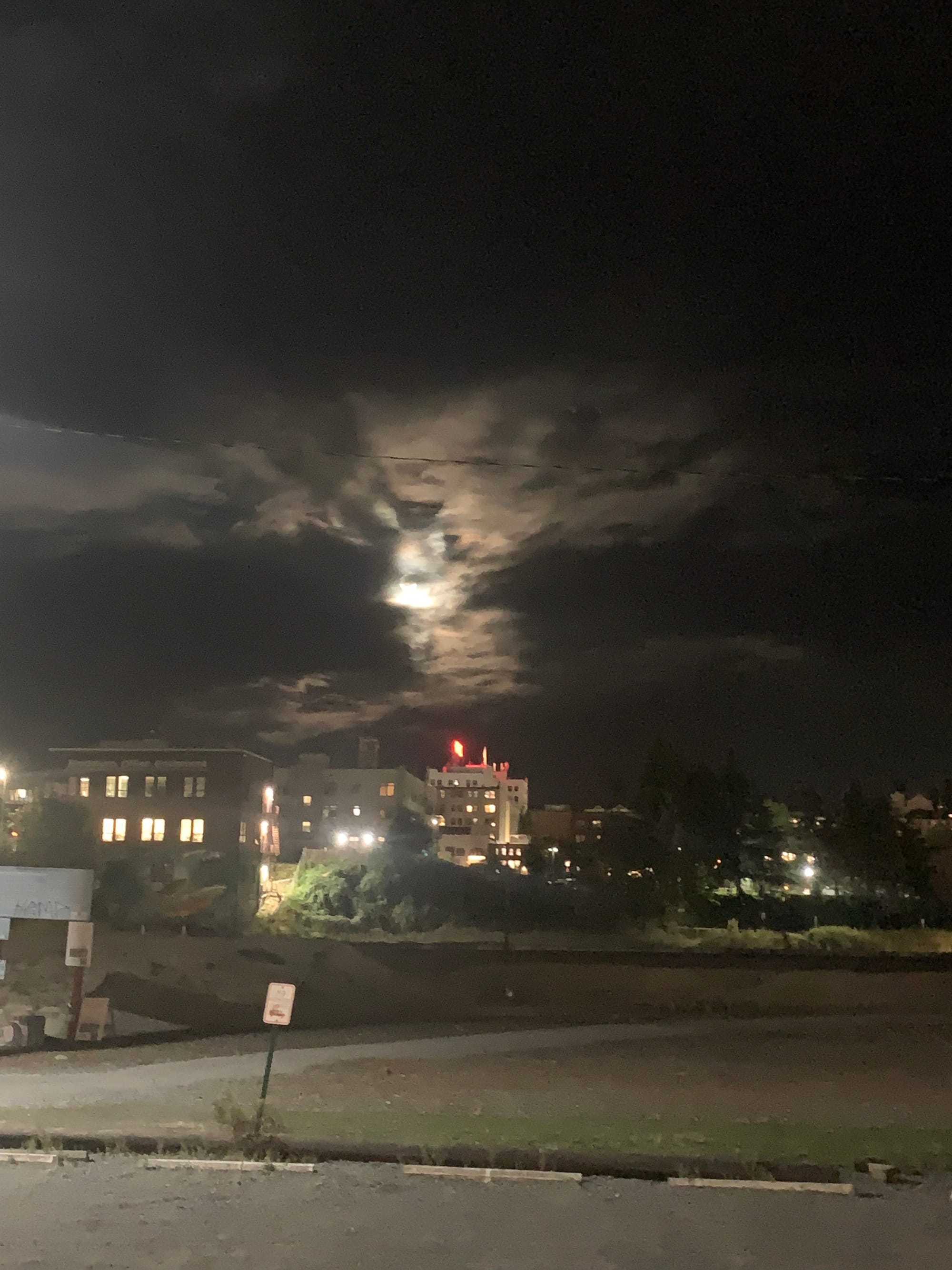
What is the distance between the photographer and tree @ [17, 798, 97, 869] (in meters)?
38.0

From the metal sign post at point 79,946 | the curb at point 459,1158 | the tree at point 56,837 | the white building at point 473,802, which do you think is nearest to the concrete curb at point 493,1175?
the curb at point 459,1158

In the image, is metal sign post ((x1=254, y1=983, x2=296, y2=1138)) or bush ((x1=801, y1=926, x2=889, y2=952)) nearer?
metal sign post ((x1=254, y1=983, x2=296, y2=1138))

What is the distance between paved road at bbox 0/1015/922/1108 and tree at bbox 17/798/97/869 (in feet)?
76.6

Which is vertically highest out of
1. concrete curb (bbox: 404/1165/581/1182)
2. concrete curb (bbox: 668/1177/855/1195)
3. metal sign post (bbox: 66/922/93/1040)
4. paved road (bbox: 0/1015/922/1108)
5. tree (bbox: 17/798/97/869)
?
tree (bbox: 17/798/97/869)

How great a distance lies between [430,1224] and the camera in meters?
7.38

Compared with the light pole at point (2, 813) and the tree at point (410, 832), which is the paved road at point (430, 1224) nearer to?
the light pole at point (2, 813)

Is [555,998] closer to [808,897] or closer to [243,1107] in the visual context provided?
[243,1107]

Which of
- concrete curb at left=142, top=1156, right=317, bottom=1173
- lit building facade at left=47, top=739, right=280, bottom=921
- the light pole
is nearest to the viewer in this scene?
concrete curb at left=142, top=1156, right=317, bottom=1173

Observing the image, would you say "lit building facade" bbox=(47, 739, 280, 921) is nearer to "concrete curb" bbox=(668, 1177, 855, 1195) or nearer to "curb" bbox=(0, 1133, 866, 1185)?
"curb" bbox=(0, 1133, 866, 1185)

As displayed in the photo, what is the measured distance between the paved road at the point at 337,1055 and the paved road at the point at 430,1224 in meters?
4.01

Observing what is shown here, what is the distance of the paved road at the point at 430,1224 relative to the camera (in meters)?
6.65

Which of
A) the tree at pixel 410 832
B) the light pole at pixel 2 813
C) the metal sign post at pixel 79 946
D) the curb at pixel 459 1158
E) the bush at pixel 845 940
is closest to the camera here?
the curb at pixel 459 1158

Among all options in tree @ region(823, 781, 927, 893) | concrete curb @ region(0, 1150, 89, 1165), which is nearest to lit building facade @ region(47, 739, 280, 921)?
tree @ region(823, 781, 927, 893)

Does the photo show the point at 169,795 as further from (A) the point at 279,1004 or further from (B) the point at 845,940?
(A) the point at 279,1004
